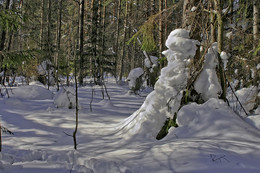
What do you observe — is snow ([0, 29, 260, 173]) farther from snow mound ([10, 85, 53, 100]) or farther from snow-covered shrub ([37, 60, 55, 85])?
snow-covered shrub ([37, 60, 55, 85])

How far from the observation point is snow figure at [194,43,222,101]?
175 inches

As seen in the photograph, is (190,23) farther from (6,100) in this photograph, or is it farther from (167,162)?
(6,100)

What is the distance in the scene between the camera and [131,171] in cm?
291

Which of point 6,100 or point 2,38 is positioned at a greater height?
point 2,38

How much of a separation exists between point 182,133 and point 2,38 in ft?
29.0

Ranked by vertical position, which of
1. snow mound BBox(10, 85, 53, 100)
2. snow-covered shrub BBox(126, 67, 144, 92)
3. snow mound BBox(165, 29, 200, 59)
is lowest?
snow mound BBox(10, 85, 53, 100)

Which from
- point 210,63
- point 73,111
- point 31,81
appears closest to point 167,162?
point 210,63

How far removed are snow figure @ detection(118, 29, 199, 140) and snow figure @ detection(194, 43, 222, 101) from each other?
0.33m

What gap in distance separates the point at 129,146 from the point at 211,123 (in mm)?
1599

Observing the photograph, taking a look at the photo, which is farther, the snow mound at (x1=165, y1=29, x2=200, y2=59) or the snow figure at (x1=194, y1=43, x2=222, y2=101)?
the snow mound at (x1=165, y1=29, x2=200, y2=59)

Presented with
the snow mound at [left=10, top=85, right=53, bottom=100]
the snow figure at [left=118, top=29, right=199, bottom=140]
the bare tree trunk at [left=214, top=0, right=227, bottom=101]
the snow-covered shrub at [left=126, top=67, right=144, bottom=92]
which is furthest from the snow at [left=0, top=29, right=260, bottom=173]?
the snow-covered shrub at [left=126, top=67, right=144, bottom=92]

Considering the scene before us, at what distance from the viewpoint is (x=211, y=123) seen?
3.80 meters

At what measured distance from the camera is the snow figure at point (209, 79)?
4445 millimetres

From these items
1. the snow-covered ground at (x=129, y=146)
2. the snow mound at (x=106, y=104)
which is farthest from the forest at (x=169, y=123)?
the snow mound at (x=106, y=104)
